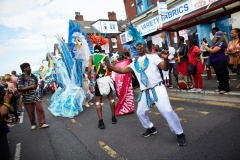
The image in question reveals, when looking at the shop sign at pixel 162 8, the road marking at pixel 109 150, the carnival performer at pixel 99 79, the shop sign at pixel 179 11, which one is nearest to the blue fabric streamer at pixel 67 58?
the carnival performer at pixel 99 79

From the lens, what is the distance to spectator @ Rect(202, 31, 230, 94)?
4590 mm

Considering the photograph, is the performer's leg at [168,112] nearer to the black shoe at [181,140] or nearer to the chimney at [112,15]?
the black shoe at [181,140]

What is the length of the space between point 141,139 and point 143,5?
12.1 meters

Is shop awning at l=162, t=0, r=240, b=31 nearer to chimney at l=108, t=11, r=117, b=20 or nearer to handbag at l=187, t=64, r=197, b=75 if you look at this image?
handbag at l=187, t=64, r=197, b=75

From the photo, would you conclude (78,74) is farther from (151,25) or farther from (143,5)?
(143,5)

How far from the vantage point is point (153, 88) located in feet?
9.68

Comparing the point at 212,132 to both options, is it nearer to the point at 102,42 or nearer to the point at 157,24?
the point at 102,42

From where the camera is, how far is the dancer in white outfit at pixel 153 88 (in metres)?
2.79

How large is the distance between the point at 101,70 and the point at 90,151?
1974 millimetres

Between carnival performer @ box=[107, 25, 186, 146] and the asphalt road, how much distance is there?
30 centimetres

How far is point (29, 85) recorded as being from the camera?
16.2ft

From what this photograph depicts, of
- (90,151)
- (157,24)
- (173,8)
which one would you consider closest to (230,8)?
(173,8)

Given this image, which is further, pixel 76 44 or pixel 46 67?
pixel 46 67

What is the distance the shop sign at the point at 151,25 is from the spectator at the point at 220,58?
7.49 metres
